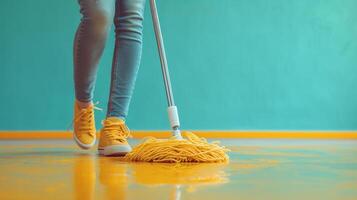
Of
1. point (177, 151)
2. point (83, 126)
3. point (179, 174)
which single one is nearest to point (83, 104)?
point (83, 126)

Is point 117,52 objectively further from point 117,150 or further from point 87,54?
point 117,150

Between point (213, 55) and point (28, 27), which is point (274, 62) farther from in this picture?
point (28, 27)

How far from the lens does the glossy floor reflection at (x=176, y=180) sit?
890 mm

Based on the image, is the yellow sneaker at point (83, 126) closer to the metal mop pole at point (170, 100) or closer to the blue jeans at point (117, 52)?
the blue jeans at point (117, 52)

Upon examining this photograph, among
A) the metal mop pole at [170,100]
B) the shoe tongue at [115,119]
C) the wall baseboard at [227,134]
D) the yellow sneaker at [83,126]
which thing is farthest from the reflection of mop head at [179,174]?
the wall baseboard at [227,134]

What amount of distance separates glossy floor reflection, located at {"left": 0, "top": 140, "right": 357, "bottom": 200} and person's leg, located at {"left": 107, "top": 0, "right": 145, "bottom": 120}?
0.89 feet

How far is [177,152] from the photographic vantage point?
4.95 feet

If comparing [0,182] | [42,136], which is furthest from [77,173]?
[42,136]

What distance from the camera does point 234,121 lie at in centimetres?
389

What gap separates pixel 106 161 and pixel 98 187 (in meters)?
0.59

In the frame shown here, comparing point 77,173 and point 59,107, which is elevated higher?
point 59,107

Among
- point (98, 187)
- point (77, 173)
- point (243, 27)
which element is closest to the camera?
point (98, 187)

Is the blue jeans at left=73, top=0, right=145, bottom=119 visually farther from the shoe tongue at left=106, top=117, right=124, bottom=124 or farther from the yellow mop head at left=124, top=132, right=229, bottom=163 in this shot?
the yellow mop head at left=124, top=132, right=229, bottom=163

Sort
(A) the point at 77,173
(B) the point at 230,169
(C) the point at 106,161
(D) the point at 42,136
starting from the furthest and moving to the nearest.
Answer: (D) the point at 42,136 → (C) the point at 106,161 → (B) the point at 230,169 → (A) the point at 77,173
